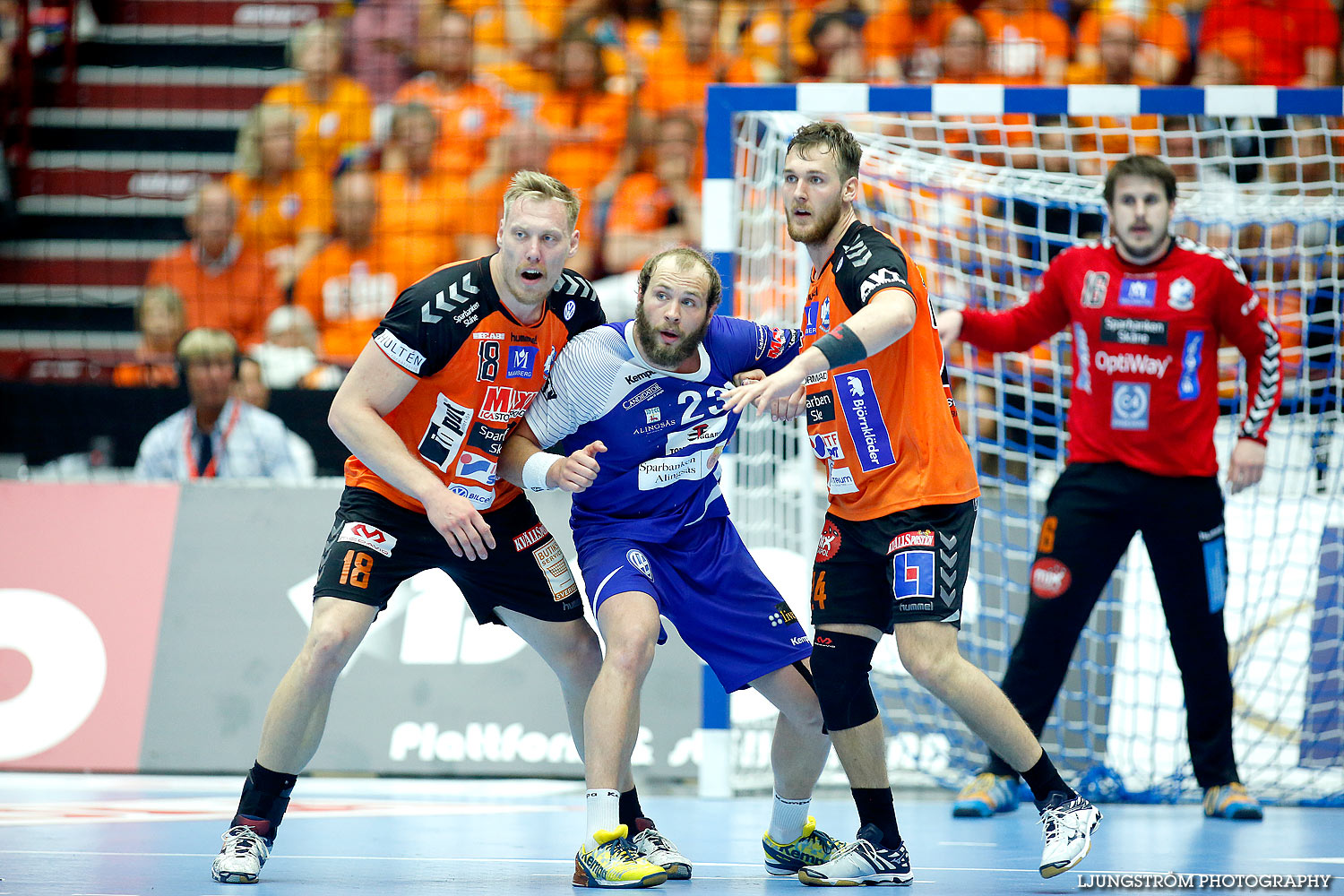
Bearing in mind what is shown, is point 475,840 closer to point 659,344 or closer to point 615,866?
point 615,866

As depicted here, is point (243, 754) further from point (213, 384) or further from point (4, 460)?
point (4, 460)

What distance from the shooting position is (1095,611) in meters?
5.98

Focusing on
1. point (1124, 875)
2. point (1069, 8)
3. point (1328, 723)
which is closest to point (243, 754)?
point (1124, 875)

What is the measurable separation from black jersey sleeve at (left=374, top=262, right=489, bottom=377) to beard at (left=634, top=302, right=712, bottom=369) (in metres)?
0.46

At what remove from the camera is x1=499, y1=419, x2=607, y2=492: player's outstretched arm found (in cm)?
375

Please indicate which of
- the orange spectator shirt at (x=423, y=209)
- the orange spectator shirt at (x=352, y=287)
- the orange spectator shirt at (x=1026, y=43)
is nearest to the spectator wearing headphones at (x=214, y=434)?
the orange spectator shirt at (x=352, y=287)

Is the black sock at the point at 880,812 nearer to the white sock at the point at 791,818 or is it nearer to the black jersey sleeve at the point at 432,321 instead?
the white sock at the point at 791,818

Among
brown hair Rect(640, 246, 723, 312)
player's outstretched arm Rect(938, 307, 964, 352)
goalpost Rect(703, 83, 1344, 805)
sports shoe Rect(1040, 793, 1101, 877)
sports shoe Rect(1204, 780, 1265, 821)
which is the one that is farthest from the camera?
goalpost Rect(703, 83, 1344, 805)

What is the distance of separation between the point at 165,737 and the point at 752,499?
277cm

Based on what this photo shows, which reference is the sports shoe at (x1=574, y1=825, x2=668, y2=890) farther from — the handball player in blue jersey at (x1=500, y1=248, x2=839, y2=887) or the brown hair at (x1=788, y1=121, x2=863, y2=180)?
the brown hair at (x1=788, y1=121, x2=863, y2=180)

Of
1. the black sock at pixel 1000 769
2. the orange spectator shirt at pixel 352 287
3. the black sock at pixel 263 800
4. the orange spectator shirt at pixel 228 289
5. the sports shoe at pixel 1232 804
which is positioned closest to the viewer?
the black sock at pixel 263 800

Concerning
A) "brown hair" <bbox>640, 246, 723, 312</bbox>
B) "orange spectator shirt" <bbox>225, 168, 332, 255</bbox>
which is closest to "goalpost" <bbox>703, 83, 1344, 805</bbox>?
"brown hair" <bbox>640, 246, 723, 312</bbox>

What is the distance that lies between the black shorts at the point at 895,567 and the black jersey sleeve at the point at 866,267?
Result: 621mm

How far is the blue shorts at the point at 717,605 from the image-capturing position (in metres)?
4.00
